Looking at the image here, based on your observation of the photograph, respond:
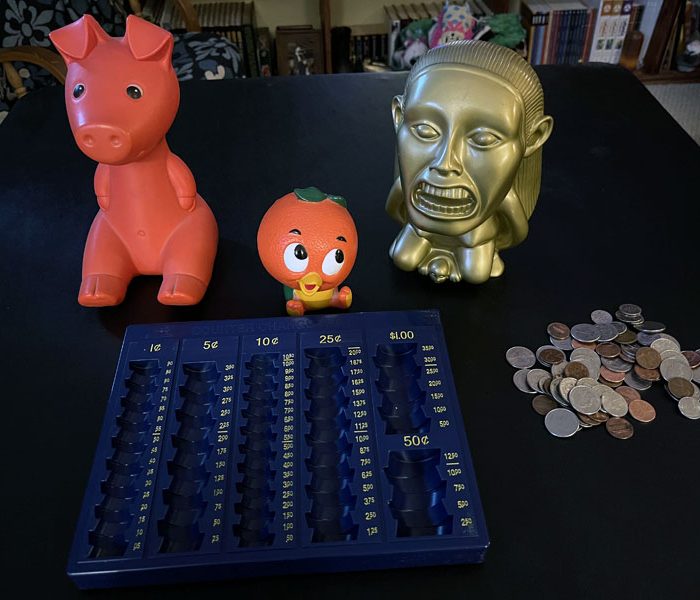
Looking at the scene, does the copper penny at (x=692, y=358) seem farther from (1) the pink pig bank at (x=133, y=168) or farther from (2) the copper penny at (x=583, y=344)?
(1) the pink pig bank at (x=133, y=168)

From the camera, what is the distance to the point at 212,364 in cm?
69

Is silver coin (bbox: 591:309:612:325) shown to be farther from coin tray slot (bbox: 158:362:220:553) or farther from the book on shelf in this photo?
the book on shelf

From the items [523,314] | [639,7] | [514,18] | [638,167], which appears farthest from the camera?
[639,7]

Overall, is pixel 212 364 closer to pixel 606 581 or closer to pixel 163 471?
pixel 163 471

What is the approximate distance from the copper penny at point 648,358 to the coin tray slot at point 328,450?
0.34m

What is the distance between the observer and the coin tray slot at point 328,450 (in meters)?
0.58

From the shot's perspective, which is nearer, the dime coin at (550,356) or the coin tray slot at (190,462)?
the coin tray slot at (190,462)

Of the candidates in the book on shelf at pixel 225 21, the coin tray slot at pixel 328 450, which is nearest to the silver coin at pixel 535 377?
the coin tray slot at pixel 328 450

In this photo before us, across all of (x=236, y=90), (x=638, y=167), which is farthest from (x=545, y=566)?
(x=236, y=90)

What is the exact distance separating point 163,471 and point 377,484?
0.20 m

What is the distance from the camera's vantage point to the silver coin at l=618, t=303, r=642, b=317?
0.77m

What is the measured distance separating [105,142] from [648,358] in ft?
2.09

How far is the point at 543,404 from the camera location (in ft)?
2.26

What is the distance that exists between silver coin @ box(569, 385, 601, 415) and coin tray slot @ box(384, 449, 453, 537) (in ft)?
0.57
